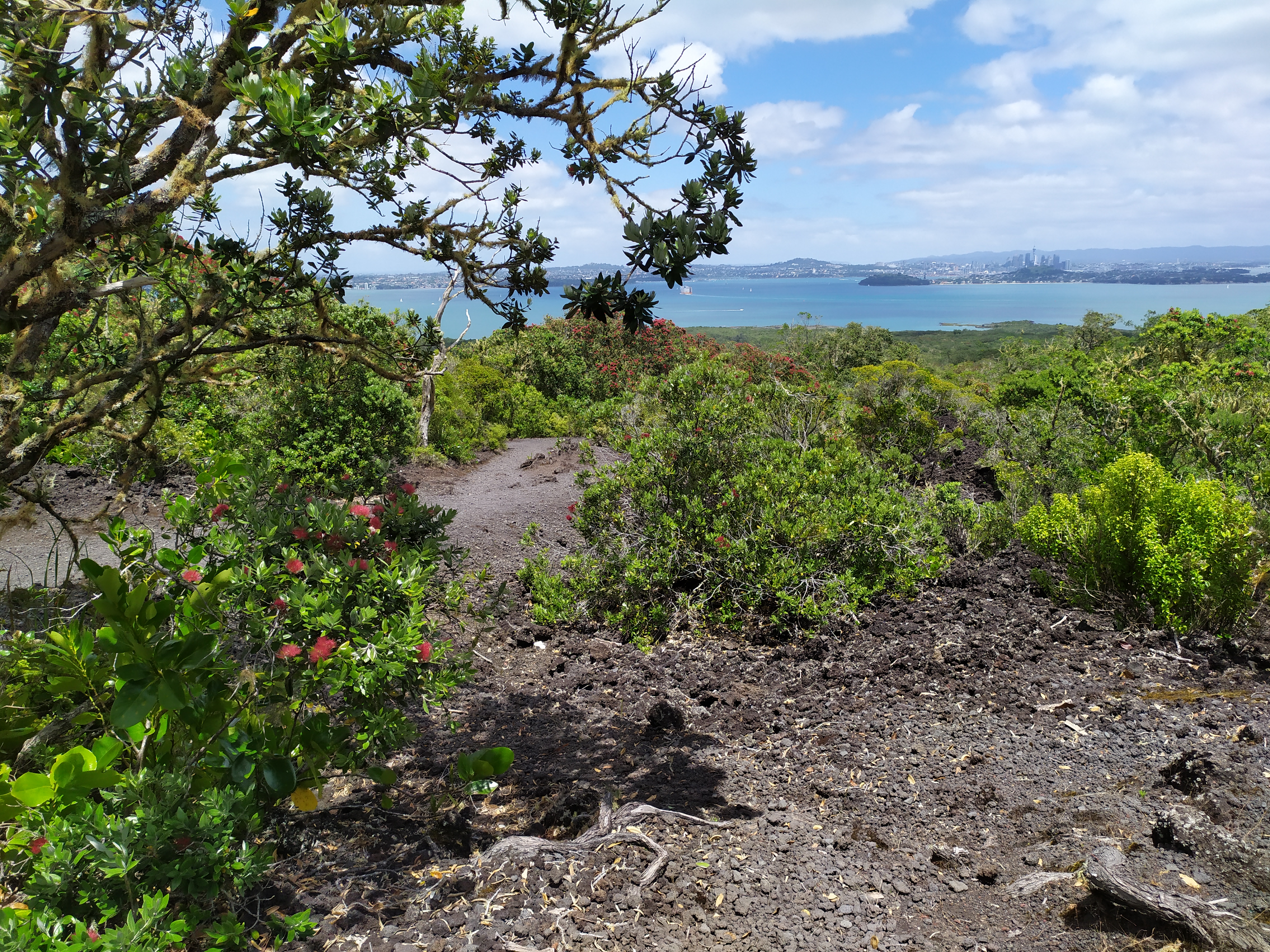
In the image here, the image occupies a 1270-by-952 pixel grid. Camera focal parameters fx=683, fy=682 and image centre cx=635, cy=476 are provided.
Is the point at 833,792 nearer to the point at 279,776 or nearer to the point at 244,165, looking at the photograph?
the point at 279,776

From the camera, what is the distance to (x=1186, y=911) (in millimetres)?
1877

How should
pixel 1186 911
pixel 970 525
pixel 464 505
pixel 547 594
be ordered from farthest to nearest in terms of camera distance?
pixel 464 505 < pixel 970 525 < pixel 547 594 < pixel 1186 911

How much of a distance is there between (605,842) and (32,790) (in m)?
1.73

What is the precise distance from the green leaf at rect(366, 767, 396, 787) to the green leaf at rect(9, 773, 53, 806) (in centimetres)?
80

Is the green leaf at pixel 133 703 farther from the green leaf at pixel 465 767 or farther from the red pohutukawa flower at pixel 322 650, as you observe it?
the green leaf at pixel 465 767

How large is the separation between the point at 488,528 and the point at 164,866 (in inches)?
240

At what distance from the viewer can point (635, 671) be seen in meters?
4.62

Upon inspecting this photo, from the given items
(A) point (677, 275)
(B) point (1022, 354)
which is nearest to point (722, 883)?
(A) point (677, 275)

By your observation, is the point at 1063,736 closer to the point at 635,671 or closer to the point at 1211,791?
the point at 1211,791

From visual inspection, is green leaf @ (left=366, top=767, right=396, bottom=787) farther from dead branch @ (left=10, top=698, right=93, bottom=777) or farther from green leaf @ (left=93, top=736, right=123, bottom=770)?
dead branch @ (left=10, top=698, right=93, bottom=777)

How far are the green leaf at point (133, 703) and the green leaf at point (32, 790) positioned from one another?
0.74 ft

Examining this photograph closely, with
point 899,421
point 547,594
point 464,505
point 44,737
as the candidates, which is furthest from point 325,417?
point 899,421

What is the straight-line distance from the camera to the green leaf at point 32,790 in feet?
5.23

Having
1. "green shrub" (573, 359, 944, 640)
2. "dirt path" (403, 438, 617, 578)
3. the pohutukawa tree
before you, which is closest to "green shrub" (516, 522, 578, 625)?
"green shrub" (573, 359, 944, 640)
